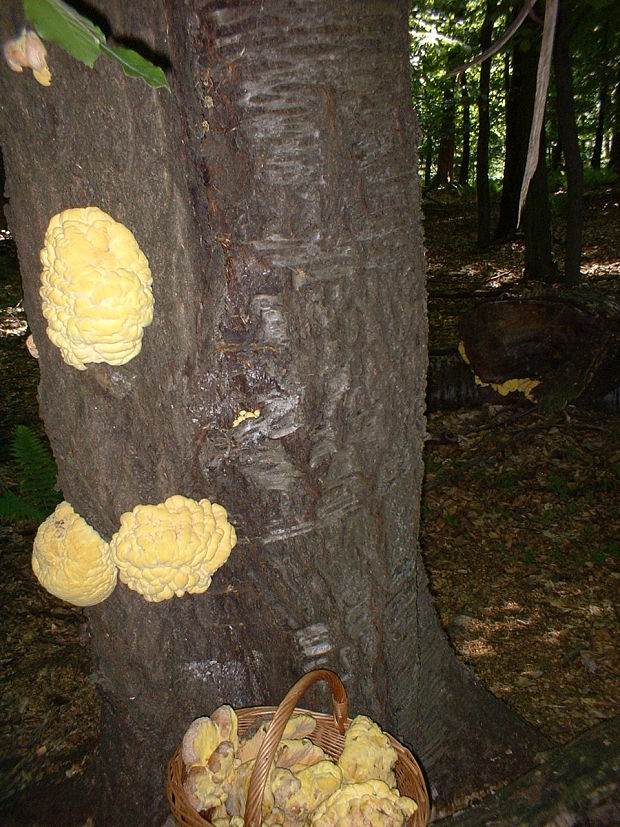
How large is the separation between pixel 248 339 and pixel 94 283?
371 millimetres

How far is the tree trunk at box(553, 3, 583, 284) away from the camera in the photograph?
19.0 ft

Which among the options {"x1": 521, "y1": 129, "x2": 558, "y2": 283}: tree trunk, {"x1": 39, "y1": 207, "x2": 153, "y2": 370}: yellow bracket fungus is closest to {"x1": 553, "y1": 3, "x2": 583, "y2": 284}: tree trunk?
{"x1": 521, "y1": 129, "x2": 558, "y2": 283}: tree trunk

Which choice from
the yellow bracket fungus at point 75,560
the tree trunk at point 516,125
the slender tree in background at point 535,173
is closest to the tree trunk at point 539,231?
the slender tree in background at point 535,173

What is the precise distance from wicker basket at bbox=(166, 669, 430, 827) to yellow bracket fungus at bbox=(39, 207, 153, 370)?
36.5 inches

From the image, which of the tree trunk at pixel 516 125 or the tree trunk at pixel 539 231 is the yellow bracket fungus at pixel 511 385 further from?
the tree trunk at pixel 516 125

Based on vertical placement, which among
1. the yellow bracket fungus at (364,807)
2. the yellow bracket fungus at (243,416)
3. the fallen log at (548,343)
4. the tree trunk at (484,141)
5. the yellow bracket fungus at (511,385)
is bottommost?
the yellow bracket fungus at (364,807)

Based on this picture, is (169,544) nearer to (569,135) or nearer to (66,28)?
(66,28)

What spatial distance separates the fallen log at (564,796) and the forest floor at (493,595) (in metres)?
1.19

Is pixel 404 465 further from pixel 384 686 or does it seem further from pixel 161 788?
pixel 161 788

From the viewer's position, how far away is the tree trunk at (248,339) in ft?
4.21

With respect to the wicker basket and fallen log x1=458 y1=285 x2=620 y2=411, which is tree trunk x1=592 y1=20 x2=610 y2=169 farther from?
the wicker basket

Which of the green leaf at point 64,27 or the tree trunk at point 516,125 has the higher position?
the tree trunk at point 516,125

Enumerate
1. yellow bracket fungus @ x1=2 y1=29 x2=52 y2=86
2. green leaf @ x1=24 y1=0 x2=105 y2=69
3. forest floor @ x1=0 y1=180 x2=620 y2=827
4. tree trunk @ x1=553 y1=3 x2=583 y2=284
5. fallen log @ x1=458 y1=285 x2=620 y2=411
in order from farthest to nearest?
tree trunk @ x1=553 y1=3 x2=583 y2=284
fallen log @ x1=458 y1=285 x2=620 y2=411
forest floor @ x1=0 y1=180 x2=620 y2=827
yellow bracket fungus @ x1=2 y1=29 x2=52 y2=86
green leaf @ x1=24 y1=0 x2=105 y2=69

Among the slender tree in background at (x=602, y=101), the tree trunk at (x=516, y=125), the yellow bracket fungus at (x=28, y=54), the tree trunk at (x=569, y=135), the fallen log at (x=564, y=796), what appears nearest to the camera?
the yellow bracket fungus at (x=28, y=54)
